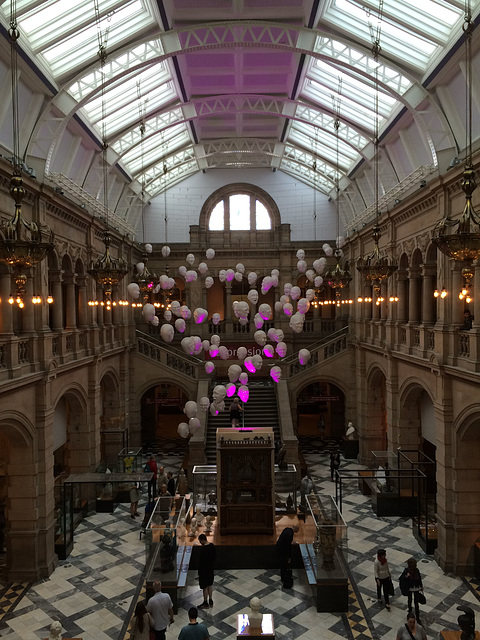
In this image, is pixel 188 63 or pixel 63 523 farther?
pixel 188 63

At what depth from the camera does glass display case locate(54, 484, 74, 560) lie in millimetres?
14227

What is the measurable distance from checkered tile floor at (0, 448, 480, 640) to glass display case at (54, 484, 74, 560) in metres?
0.33

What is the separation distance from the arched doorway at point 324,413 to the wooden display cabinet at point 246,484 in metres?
10.1

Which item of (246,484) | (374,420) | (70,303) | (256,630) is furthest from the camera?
(374,420)

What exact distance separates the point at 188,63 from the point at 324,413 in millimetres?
20582

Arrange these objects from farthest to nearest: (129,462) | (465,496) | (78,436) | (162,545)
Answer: (129,462) < (78,436) < (465,496) < (162,545)

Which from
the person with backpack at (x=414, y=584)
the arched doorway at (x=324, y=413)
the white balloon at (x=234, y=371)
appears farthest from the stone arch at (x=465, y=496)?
the arched doorway at (x=324, y=413)

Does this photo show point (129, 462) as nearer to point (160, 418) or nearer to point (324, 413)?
point (324, 413)

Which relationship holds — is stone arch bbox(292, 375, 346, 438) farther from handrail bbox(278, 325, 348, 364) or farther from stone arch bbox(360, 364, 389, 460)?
stone arch bbox(360, 364, 389, 460)

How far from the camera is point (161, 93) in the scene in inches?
757

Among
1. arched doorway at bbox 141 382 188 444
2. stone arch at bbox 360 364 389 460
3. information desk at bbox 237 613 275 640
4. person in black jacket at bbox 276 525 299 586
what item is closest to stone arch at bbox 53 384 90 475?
arched doorway at bbox 141 382 188 444

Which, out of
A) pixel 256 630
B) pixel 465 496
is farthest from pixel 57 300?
pixel 465 496

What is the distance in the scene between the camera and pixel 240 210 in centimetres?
2886

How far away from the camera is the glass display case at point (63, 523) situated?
14.2 meters
